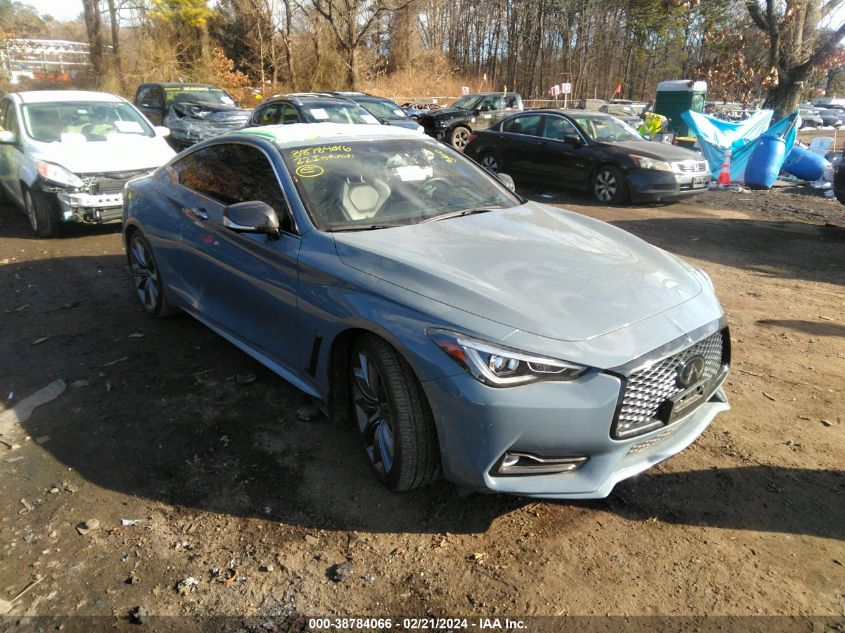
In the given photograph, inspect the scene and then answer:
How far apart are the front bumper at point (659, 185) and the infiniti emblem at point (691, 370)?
8409mm

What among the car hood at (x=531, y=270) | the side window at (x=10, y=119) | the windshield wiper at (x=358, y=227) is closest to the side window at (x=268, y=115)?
the side window at (x=10, y=119)

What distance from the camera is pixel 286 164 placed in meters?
3.83

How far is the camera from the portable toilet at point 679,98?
1894 cm

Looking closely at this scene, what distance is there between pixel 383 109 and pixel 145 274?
11.0 meters

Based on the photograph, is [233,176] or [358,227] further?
[233,176]

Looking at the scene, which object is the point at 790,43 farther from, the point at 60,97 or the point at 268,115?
the point at 60,97

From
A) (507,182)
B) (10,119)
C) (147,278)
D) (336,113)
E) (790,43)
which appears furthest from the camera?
(790,43)

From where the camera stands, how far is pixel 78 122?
873 centimetres

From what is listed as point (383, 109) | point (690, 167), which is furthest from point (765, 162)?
point (383, 109)

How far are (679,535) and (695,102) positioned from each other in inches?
753

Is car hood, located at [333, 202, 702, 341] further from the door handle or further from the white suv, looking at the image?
the white suv

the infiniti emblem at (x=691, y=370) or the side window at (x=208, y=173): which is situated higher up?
the side window at (x=208, y=173)

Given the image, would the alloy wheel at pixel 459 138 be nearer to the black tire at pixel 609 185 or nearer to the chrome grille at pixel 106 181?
the black tire at pixel 609 185

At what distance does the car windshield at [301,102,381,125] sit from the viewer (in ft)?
41.2
